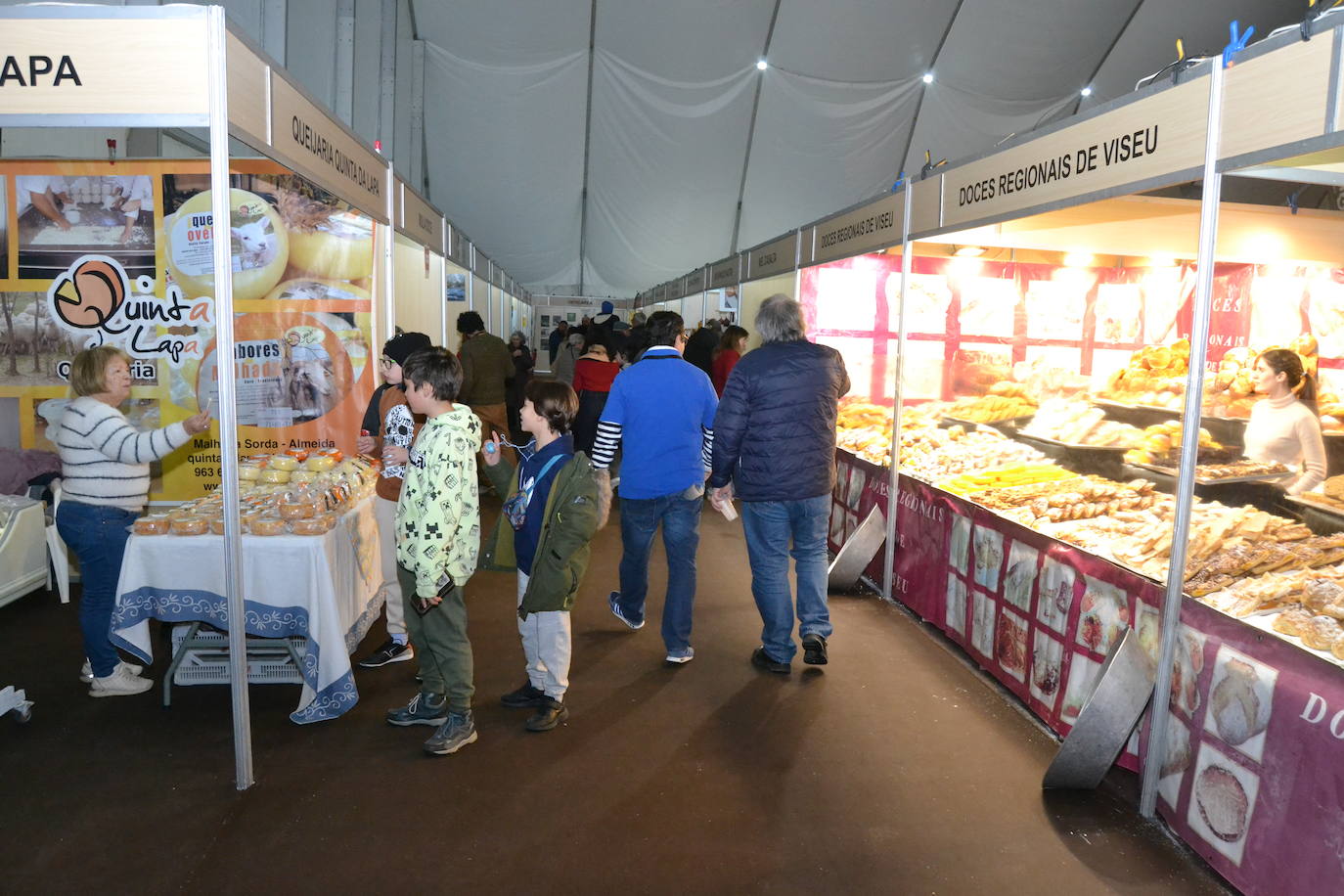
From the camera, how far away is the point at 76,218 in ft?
16.4

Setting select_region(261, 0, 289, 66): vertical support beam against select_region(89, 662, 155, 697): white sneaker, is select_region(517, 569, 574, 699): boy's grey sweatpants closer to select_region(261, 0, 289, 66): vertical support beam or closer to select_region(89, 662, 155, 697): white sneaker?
select_region(89, 662, 155, 697): white sneaker

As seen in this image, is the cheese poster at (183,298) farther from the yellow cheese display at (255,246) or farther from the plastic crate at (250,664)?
the plastic crate at (250,664)

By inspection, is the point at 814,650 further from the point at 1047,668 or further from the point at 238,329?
the point at 238,329

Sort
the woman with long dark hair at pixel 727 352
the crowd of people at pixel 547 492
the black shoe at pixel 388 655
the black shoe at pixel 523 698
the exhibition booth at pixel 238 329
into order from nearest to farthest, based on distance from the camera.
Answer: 1. the exhibition booth at pixel 238 329
2. the crowd of people at pixel 547 492
3. the black shoe at pixel 523 698
4. the black shoe at pixel 388 655
5. the woman with long dark hair at pixel 727 352

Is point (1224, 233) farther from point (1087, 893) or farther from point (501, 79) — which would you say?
point (501, 79)

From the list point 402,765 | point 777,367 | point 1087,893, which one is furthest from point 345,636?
point 1087,893

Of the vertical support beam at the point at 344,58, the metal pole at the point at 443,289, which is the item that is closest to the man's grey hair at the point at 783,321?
the metal pole at the point at 443,289

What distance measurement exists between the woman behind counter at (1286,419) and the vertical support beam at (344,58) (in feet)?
31.1

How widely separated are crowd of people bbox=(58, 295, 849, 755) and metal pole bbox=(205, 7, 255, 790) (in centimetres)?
54

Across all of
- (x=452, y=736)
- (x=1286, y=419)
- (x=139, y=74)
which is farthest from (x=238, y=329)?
(x=1286, y=419)

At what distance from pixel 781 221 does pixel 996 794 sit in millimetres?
18606

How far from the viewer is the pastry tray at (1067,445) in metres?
4.49

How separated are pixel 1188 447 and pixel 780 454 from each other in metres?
1.62

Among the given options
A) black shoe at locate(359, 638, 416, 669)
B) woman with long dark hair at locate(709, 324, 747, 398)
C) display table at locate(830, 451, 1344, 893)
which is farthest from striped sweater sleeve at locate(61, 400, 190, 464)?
woman with long dark hair at locate(709, 324, 747, 398)
